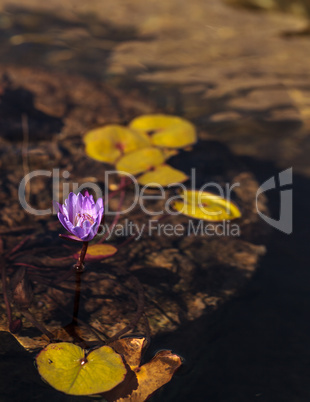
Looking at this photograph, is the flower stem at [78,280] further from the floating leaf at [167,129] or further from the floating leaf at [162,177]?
the floating leaf at [167,129]

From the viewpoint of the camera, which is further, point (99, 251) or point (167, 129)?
point (167, 129)

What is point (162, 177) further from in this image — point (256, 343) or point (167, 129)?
point (256, 343)

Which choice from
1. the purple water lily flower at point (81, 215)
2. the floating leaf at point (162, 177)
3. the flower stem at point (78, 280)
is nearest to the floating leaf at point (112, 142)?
the floating leaf at point (162, 177)

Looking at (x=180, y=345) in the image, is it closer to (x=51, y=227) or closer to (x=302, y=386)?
(x=302, y=386)

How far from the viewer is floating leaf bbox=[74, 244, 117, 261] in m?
1.69

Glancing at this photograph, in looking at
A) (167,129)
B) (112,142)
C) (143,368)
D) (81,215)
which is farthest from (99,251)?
(167,129)

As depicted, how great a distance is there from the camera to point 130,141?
2.26 metres

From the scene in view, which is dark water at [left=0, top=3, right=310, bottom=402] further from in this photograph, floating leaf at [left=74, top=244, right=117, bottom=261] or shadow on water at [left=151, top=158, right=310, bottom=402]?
floating leaf at [left=74, top=244, right=117, bottom=261]

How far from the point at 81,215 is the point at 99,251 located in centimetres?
33

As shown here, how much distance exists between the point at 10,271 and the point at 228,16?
2634 mm

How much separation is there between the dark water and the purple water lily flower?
402mm

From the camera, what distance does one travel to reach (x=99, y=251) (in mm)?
1711

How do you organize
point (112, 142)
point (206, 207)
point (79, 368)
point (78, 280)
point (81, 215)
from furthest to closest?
1. point (112, 142)
2. point (206, 207)
3. point (78, 280)
4. point (81, 215)
5. point (79, 368)

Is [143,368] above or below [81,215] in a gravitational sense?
below
